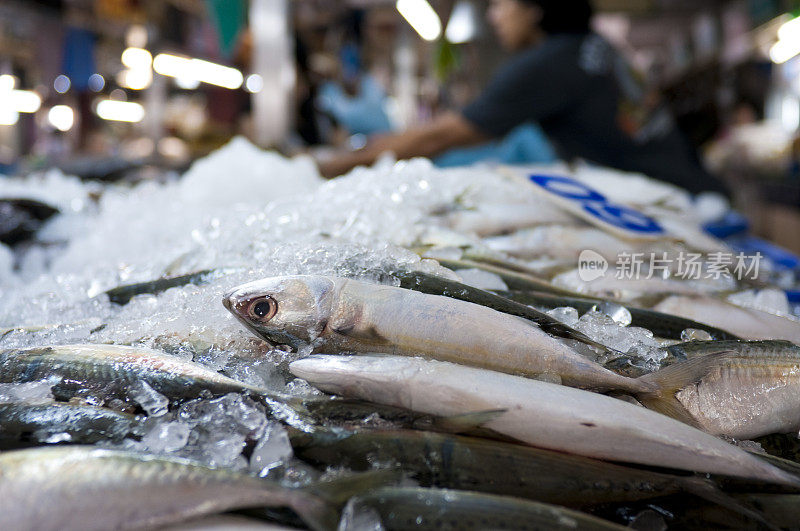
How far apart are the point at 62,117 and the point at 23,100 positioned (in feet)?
3.91

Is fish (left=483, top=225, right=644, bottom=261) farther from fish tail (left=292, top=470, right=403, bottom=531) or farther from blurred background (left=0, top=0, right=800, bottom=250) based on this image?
blurred background (left=0, top=0, right=800, bottom=250)

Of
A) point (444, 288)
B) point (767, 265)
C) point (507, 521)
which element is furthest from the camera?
point (767, 265)

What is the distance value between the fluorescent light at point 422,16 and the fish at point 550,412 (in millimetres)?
7133

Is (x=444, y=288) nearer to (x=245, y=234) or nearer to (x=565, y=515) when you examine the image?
(x=565, y=515)

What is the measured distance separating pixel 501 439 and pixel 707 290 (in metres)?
1.06

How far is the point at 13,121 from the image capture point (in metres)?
10.9

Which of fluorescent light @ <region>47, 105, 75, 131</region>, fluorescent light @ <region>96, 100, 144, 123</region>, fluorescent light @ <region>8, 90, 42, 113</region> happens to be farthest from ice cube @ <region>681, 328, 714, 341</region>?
fluorescent light @ <region>96, 100, 144, 123</region>

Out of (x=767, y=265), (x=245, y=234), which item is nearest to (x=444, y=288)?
(x=245, y=234)

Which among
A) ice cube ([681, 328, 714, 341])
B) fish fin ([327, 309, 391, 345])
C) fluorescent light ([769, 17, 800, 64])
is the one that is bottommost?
ice cube ([681, 328, 714, 341])

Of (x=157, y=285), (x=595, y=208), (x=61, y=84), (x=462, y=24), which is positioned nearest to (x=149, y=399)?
(x=157, y=285)

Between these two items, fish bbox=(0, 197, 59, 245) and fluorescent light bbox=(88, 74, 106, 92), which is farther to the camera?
fluorescent light bbox=(88, 74, 106, 92)

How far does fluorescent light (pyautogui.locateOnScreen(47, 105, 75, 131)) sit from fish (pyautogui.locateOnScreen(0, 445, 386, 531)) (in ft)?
35.9

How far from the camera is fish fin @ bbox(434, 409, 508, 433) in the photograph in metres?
0.85

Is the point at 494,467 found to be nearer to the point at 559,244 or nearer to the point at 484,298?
the point at 484,298
